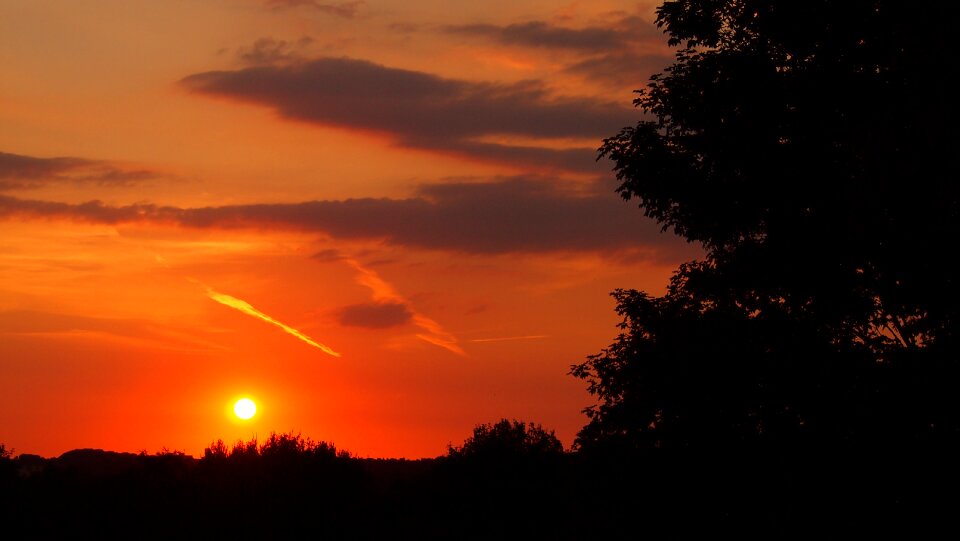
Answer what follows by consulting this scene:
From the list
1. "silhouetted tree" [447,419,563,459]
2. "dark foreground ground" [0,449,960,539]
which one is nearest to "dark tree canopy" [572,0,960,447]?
"dark foreground ground" [0,449,960,539]

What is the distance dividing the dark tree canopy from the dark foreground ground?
2.45ft

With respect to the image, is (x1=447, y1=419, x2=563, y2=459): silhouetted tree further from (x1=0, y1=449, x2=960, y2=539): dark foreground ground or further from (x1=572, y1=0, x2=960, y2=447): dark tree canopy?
(x1=572, y1=0, x2=960, y2=447): dark tree canopy

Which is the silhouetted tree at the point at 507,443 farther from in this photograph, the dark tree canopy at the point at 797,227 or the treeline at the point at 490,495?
the dark tree canopy at the point at 797,227

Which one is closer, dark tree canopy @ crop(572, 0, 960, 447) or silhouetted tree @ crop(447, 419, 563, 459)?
dark tree canopy @ crop(572, 0, 960, 447)

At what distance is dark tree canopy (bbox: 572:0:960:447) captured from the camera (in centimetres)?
1986

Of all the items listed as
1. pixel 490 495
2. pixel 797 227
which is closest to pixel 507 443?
pixel 490 495

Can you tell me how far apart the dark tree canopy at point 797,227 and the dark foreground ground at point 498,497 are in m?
0.75

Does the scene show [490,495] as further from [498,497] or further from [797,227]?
[797,227]

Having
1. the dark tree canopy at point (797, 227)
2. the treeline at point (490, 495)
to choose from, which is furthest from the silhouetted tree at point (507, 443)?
the dark tree canopy at point (797, 227)

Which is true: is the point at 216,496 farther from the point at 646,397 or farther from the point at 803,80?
the point at 803,80

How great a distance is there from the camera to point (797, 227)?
73.2 ft

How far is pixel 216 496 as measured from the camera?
159 ft

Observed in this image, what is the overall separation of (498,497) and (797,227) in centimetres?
3513

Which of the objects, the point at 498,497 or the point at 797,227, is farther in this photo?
the point at 498,497
